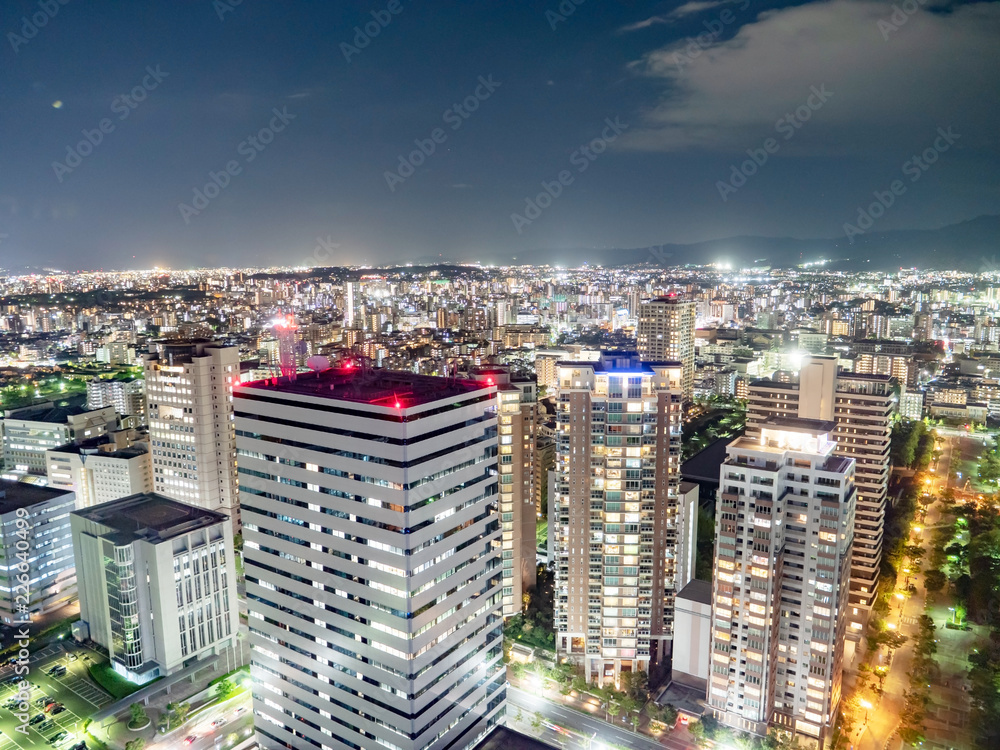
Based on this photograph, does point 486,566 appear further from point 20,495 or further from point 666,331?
point 666,331

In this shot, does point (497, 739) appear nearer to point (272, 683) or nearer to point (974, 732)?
point (272, 683)

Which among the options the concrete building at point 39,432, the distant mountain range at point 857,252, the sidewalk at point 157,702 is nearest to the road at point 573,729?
the sidewalk at point 157,702

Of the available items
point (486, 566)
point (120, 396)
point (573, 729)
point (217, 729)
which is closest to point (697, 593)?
point (573, 729)


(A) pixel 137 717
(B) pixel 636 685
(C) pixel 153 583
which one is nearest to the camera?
(A) pixel 137 717

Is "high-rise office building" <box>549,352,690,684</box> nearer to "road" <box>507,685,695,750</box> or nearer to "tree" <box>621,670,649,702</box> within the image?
"tree" <box>621,670,649,702</box>

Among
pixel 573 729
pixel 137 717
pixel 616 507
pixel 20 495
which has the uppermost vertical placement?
pixel 616 507

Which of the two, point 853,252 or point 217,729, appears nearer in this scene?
point 217,729
